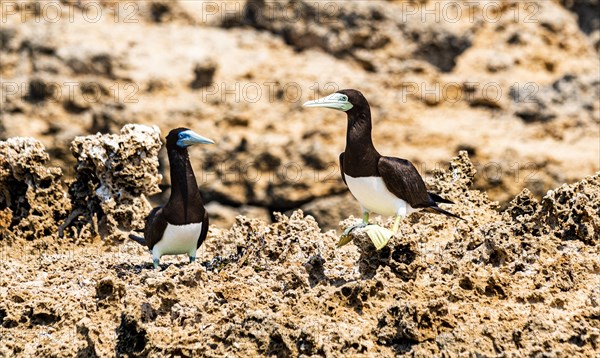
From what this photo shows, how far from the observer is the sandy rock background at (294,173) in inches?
305

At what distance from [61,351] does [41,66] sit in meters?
10.1

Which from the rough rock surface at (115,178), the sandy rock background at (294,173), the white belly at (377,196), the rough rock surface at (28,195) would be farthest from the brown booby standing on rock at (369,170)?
the rough rock surface at (28,195)

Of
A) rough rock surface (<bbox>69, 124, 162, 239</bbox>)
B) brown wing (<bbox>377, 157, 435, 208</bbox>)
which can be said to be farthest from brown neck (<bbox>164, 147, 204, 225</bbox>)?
brown wing (<bbox>377, 157, 435, 208</bbox>)

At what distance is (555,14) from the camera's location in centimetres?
1966

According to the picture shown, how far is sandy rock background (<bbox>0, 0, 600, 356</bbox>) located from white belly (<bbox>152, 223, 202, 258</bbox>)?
0.33 metres

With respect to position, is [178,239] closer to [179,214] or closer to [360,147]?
[179,214]

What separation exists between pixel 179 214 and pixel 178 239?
203mm

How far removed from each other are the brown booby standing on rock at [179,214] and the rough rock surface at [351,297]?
271mm

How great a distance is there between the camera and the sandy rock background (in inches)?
305

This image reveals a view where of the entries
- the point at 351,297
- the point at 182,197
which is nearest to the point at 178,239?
the point at 182,197

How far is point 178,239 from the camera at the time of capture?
9219mm

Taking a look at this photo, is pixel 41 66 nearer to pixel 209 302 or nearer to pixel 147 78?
pixel 147 78

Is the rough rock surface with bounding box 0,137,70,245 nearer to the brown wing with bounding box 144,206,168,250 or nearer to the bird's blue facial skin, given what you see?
the brown wing with bounding box 144,206,168,250

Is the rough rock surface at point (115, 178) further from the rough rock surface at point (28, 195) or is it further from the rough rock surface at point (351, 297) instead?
the rough rock surface at point (351, 297)
